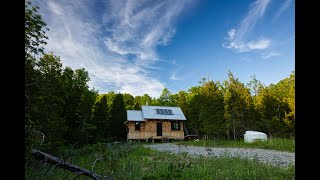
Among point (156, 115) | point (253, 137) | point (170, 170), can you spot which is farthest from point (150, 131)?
point (170, 170)

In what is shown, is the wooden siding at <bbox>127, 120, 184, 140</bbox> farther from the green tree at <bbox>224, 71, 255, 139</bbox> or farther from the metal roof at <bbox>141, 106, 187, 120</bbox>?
the green tree at <bbox>224, 71, 255, 139</bbox>

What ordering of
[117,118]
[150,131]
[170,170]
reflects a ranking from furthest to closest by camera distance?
1. [150,131]
2. [117,118]
3. [170,170]

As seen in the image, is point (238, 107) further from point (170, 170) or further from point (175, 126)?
point (170, 170)

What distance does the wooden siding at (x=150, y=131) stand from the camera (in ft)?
110

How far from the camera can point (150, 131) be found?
1341 inches

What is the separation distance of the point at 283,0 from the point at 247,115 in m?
27.8

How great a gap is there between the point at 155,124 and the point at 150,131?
110 cm

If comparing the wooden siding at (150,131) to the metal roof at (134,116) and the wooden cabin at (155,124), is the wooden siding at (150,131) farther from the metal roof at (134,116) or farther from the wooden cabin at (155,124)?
the metal roof at (134,116)

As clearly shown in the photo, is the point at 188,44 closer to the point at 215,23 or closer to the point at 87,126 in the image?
the point at 215,23

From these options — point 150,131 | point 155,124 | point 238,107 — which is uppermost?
point 238,107

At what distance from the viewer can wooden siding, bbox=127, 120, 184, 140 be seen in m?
33.6

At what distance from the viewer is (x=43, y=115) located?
1110 cm

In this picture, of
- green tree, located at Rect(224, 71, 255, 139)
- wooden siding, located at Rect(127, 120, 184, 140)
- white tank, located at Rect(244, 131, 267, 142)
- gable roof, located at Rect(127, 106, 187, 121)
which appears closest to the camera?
white tank, located at Rect(244, 131, 267, 142)

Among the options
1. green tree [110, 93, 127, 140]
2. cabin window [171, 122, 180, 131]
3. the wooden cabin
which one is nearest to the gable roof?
the wooden cabin
